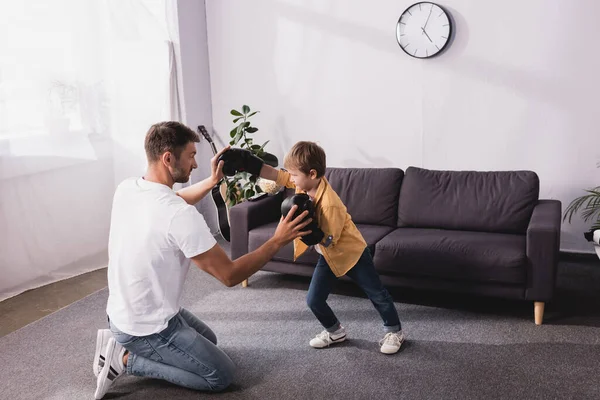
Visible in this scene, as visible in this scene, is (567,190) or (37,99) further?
(567,190)

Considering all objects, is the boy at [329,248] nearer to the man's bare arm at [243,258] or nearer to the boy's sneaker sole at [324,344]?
the boy's sneaker sole at [324,344]

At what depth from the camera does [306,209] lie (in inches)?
93.2

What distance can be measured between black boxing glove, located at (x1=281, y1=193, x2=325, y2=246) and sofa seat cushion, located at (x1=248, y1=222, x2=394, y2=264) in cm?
89

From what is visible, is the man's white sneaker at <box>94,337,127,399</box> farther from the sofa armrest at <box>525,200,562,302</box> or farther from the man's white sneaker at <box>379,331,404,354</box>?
the sofa armrest at <box>525,200,562,302</box>

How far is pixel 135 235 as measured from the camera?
88.2 inches

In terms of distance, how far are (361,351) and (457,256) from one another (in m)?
0.76

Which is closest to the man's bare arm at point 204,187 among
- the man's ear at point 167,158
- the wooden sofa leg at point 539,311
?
the man's ear at point 167,158

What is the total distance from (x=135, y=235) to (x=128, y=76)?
2.39 metres

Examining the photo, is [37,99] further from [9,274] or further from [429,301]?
[429,301]

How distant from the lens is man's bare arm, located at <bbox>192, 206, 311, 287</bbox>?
2.20 meters

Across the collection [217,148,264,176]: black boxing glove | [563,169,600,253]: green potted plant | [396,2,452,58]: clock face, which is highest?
[396,2,452,58]: clock face

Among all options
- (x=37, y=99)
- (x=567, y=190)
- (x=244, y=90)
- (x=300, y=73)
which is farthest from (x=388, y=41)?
Result: (x=37, y=99)

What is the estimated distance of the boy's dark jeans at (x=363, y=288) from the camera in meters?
2.62

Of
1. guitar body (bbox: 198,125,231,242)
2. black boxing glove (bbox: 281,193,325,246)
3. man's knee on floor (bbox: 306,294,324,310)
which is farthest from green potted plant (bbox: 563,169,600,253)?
guitar body (bbox: 198,125,231,242)
